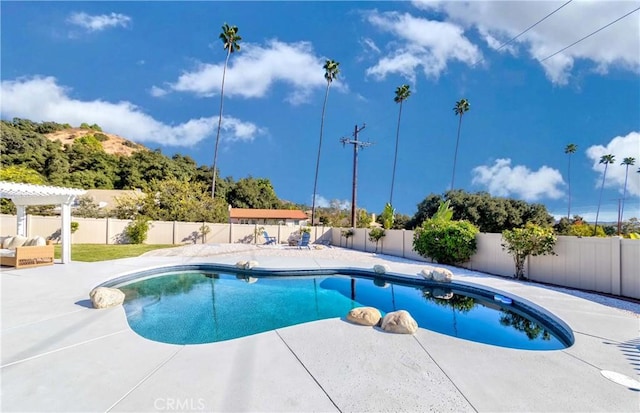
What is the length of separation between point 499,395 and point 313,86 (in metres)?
31.5

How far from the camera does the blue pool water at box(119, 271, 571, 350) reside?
5.18 m

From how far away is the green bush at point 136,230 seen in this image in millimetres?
17312

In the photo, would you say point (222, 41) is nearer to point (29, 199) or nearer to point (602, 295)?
point (29, 199)

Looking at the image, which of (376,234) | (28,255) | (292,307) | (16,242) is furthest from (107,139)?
(292,307)

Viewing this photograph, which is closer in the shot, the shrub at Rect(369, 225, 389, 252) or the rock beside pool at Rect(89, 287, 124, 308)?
the rock beside pool at Rect(89, 287, 124, 308)

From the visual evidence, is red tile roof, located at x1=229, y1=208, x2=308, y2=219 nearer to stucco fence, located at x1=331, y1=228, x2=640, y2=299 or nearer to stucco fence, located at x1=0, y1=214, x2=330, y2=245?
stucco fence, located at x1=0, y1=214, x2=330, y2=245


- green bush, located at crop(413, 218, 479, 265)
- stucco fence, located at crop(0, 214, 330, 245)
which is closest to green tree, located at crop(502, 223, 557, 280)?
green bush, located at crop(413, 218, 479, 265)

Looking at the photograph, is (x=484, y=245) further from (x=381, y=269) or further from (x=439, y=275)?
(x=381, y=269)

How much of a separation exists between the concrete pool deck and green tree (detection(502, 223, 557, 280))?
13.4 feet

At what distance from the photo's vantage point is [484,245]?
35.7ft

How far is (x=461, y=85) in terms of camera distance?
2991 cm

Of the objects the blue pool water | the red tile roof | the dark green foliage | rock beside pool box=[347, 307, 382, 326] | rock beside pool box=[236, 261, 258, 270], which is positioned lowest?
the blue pool water

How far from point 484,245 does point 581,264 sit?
313 cm

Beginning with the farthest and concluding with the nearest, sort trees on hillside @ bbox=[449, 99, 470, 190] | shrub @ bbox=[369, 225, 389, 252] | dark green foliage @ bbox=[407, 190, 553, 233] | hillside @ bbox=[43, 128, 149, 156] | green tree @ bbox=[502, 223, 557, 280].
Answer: hillside @ bbox=[43, 128, 149, 156] → dark green foliage @ bbox=[407, 190, 553, 233] → trees on hillside @ bbox=[449, 99, 470, 190] → shrub @ bbox=[369, 225, 389, 252] → green tree @ bbox=[502, 223, 557, 280]
